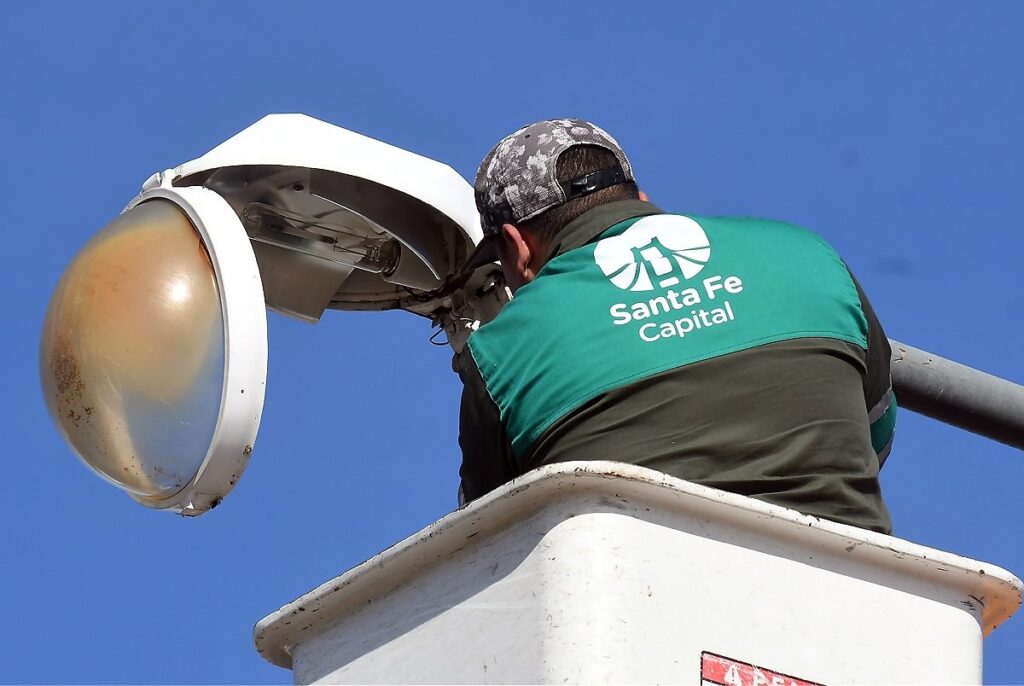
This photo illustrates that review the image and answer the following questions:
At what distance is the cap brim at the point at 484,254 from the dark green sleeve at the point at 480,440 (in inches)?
26.7

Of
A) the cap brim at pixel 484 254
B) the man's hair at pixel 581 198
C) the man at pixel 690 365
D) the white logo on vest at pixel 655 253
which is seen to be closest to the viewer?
the man at pixel 690 365

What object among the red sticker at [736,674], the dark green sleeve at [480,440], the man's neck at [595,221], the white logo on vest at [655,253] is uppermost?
the man's neck at [595,221]

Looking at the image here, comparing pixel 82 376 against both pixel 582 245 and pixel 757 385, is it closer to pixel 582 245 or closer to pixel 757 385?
pixel 582 245

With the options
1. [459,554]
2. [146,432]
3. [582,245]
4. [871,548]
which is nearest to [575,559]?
[459,554]

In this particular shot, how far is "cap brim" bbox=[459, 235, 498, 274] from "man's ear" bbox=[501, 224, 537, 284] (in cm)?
9

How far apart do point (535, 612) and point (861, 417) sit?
106 centimetres

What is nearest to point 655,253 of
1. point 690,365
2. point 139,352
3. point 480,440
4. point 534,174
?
point 690,365

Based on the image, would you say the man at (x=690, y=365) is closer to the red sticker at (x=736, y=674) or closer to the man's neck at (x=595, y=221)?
the man's neck at (x=595, y=221)

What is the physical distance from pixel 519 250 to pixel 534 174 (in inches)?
8.4

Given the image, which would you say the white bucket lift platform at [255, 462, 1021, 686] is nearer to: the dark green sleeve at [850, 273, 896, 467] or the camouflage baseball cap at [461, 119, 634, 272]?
the dark green sleeve at [850, 273, 896, 467]

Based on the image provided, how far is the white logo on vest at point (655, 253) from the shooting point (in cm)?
374

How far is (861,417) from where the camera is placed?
3.68 meters

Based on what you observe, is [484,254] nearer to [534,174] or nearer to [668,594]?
[534,174]

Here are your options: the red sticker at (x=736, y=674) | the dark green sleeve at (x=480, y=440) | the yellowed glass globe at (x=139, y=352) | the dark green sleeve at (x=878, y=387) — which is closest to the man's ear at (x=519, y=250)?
the dark green sleeve at (x=480, y=440)
